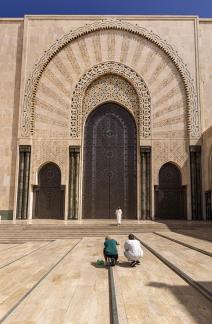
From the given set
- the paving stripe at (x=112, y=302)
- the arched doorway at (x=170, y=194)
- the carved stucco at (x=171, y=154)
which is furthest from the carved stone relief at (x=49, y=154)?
the paving stripe at (x=112, y=302)

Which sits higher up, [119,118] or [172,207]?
[119,118]

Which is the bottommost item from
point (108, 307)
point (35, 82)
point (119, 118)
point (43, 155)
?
point (108, 307)

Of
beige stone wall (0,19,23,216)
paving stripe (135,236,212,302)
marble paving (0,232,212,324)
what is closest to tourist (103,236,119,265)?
marble paving (0,232,212,324)

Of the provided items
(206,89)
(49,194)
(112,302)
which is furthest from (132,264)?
(206,89)

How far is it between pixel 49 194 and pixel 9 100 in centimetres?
400

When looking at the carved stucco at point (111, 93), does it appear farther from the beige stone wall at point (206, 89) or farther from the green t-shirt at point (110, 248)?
the green t-shirt at point (110, 248)

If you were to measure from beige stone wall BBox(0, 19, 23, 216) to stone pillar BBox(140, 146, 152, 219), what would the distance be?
4.84m

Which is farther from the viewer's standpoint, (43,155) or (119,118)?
(119,118)

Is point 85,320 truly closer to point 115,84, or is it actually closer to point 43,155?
point 43,155

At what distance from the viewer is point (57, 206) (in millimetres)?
11078

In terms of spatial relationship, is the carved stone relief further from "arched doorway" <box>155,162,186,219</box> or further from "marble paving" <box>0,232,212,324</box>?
"marble paving" <box>0,232,212,324</box>

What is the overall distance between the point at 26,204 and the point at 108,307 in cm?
850

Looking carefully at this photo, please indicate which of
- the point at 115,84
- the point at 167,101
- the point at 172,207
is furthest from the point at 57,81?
the point at 172,207

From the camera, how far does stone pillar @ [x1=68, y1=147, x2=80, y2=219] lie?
1069 cm
